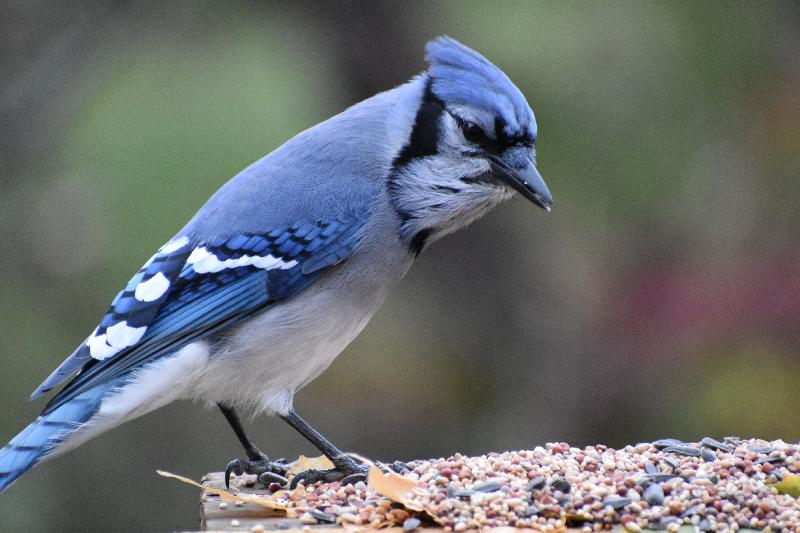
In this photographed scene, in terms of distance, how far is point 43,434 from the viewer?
244 centimetres

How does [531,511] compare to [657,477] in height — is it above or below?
below

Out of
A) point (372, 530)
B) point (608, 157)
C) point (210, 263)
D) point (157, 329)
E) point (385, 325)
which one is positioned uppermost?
point (608, 157)

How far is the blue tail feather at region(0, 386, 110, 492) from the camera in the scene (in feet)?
7.77

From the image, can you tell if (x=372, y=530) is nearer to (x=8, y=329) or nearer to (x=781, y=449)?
(x=781, y=449)

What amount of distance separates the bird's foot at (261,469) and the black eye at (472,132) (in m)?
0.84

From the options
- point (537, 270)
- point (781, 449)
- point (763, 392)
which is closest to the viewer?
point (781, 449)

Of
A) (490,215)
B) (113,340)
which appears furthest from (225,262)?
(490,215)

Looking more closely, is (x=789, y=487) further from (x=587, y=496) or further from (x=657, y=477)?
(x=587, y=496)

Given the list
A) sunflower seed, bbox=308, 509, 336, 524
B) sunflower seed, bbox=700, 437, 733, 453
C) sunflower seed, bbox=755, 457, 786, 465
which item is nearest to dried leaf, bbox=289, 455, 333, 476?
sunflower seed, bbox=308, 509, 336, 524

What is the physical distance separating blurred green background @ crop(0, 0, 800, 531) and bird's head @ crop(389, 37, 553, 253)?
814 mm

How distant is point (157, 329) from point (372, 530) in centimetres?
83

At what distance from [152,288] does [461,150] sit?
747mm

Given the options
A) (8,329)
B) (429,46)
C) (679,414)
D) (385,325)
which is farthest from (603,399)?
(8,329)

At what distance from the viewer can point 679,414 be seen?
3709 millimetres
